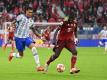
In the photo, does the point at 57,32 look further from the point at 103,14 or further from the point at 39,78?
the point at 103,14

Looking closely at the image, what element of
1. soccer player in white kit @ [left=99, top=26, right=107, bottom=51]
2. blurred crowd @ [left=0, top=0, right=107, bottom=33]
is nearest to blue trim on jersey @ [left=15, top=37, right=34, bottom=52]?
soccer player in white kit @ [left=99, top=26, right=107, bottom=51]

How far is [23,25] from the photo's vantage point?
17.4 m

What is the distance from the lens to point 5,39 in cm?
3650

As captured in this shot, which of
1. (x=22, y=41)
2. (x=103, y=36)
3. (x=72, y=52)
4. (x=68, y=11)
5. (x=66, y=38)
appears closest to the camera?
(x=72, y=52)

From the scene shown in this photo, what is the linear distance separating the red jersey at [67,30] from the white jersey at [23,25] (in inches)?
49.5

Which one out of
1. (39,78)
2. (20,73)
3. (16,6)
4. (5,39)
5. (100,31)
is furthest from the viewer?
(16,6)

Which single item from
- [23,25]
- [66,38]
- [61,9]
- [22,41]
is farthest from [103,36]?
[66,38]

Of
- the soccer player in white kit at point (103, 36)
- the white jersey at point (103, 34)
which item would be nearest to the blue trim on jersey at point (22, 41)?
the soccer player in white kit at point (103, 36)

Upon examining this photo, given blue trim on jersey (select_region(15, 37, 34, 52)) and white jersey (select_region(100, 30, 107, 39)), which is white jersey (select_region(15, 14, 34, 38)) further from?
white jersey (select_region(100, 30, 107, 39))

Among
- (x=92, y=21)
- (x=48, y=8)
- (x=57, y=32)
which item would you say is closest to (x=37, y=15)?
(x=48, y=8)

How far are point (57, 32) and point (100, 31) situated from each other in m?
23.2

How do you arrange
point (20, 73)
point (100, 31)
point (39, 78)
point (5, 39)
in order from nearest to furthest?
point (39, 78) < point (20, 73) < point (5, 39) < point (100, 31)

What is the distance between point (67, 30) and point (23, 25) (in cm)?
172

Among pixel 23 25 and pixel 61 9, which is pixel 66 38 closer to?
pixel 23 25
